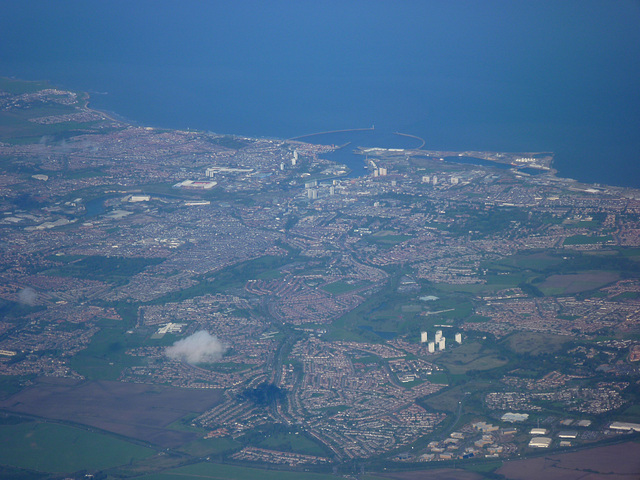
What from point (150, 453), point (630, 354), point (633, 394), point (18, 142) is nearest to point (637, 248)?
point (630, 354)

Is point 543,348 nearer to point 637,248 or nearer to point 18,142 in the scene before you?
point 637,248

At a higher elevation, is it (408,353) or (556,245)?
(556,245)

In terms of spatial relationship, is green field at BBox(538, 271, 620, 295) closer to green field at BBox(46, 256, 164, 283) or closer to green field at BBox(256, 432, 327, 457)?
green field at BBox(256, 432, 327, 457)

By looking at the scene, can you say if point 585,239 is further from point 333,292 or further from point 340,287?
point 333,292

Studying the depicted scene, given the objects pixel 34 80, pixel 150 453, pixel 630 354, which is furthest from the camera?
pixel 34 80

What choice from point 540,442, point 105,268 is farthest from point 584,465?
point 105,268

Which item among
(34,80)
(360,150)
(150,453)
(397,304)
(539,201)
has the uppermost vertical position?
(34,80)

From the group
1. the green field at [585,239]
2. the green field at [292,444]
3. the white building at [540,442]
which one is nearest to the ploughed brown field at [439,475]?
the white building at [540,442]
